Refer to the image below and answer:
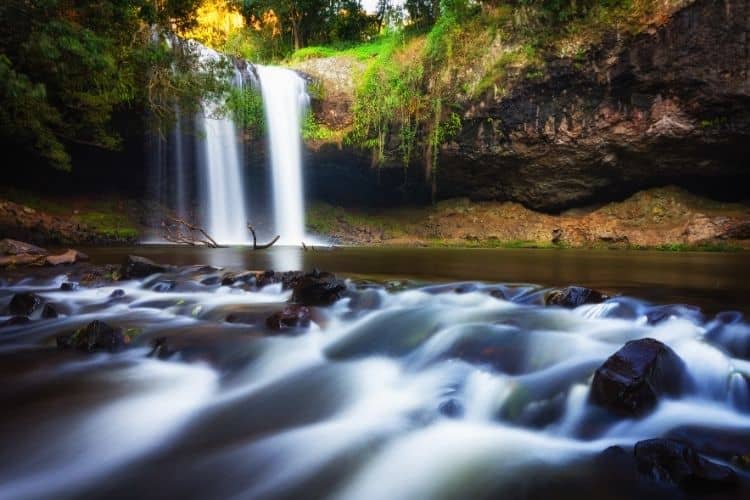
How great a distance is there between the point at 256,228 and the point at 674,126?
1388 cm

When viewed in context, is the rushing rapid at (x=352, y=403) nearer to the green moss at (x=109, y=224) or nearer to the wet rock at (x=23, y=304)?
the wet rock at (x=23, y=304)

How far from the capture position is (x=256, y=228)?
17234mm

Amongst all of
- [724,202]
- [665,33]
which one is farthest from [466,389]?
[724,202]

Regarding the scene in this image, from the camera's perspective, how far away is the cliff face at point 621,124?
11548 millimetres

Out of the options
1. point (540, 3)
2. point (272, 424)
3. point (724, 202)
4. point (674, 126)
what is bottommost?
point (272, 424)

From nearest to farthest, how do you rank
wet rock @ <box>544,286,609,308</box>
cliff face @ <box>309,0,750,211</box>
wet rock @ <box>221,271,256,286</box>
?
wet rock @ <box>544,286,609,308</box>, wet rock @ <box>221,271,256,286</box>, cliff face @ <box>309,0,750,211</box>

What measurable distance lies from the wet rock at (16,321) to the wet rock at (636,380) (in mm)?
4661

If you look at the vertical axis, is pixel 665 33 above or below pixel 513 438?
above

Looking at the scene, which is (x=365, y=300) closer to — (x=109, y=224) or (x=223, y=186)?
(x=109, y=224)

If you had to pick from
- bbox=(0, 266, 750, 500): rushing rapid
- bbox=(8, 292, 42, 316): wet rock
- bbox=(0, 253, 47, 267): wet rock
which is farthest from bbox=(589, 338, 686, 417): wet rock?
bbox=(0, 253, 47, 267): wet rock

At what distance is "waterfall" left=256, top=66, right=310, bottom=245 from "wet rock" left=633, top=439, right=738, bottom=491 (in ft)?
48.1

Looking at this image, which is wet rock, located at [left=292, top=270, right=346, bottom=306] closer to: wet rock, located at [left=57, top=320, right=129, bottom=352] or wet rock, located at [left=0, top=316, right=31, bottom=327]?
wet rock, located at [left=57, top=320, right=129, bottom=352]

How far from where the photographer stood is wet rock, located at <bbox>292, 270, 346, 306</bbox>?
4750 millimetres

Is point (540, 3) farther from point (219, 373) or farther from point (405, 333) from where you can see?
point (219, 373)
